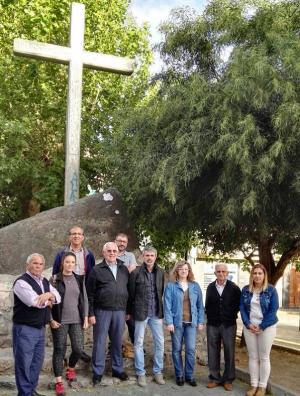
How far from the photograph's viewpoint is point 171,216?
9.38m

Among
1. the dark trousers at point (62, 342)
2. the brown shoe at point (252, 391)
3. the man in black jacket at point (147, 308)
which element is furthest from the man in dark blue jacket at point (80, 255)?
the brown shoe at point (252, 391)

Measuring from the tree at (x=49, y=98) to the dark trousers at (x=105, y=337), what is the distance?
300 inches

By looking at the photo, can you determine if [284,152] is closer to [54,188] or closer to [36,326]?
[36,326]

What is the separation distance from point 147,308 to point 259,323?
4.33ft

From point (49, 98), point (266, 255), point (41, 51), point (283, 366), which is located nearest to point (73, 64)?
point (41, 51)

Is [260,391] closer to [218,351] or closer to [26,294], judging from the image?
[218,351]

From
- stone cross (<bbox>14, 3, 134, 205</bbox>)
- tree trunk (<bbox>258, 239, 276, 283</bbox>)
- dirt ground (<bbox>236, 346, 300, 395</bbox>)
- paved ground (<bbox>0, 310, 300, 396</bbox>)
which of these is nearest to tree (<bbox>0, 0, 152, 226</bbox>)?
stone cross (<bbox>14, 3, 134, 205</bbox>)

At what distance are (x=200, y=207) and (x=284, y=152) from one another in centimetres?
197

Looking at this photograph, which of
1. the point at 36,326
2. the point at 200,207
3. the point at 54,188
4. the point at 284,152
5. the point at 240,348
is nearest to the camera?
the point at 36,326

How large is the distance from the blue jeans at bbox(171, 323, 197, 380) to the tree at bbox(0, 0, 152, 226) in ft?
24.9

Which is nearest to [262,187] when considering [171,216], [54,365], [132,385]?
[171,216]

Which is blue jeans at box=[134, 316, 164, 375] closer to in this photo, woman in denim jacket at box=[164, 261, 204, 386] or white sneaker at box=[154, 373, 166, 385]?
white sneaker at box=[154, 373, 166, 385]

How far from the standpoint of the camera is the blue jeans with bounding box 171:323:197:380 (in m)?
6.45

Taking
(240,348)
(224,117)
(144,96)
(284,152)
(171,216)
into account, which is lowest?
(240,348)
